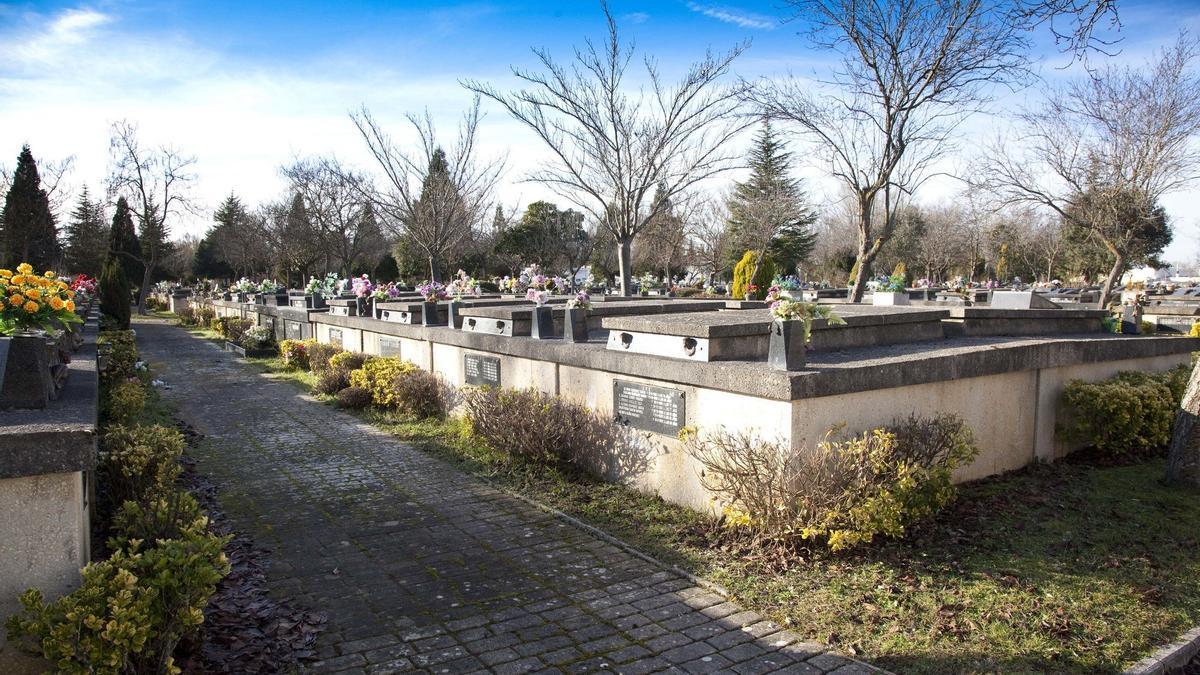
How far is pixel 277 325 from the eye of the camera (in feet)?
67.3

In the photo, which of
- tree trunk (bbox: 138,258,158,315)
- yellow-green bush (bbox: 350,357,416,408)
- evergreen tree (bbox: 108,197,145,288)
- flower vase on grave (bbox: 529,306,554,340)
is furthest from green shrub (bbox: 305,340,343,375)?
tree trunk (bbox: 138,258,158,315)

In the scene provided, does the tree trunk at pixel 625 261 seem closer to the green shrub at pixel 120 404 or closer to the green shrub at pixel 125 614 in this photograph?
the green shrub at pixel 120 404

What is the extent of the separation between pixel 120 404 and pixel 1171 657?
948 cm

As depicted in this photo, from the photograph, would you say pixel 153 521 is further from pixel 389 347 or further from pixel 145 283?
pixel 145 283

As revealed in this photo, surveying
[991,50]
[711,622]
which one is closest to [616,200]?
[991,50]

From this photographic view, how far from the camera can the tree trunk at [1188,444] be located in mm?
6668

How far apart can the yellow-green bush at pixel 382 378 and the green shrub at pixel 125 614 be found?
745 centimetres

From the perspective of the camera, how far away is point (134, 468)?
5434mm

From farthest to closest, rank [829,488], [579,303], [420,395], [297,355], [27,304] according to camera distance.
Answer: [297,355] < [420,395] < [579,303] < [829,488] < [27,304]

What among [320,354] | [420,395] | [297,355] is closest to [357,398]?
[420,395]

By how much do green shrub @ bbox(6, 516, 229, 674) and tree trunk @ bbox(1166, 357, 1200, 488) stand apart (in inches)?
304

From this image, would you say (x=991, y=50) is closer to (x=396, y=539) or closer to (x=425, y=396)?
(x=425, y=396)

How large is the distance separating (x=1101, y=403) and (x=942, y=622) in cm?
454

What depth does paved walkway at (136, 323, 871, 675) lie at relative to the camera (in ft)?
12.9
